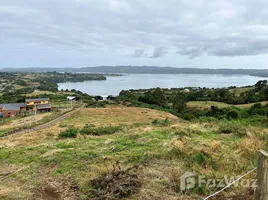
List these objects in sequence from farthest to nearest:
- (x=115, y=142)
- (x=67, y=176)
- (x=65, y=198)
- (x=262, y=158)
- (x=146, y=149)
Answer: (x=115, y=142) → (x=146, y=149) → (x=67, y=176) → (x=65, y=198) → (x=262, y=158)

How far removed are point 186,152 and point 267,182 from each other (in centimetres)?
309

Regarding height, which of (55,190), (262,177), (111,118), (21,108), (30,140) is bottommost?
(21,108)

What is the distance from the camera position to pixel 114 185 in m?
4.08

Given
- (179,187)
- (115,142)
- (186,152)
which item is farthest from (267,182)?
(115,142)

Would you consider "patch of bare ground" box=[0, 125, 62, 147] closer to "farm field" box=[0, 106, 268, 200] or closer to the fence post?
"farm field" box=[0, 106, 268, 200]

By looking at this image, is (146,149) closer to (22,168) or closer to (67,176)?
(67,176)

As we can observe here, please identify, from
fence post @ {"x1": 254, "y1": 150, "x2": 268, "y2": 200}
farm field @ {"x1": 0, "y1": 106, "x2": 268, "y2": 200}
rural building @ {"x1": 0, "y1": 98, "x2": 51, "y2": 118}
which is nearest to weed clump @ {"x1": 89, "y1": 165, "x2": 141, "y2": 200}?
farm field @ {"x1": 0, "y1": 106, "x2": 268, "y2": 200}

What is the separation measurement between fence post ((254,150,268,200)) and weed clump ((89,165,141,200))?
205 cm

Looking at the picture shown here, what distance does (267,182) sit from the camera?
8.55 ft

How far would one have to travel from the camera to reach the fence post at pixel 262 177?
2.57m

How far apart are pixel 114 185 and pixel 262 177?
95.2 inches

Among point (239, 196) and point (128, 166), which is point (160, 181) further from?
point (239, 196)

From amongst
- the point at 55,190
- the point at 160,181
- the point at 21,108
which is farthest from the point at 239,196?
the point at 21,108

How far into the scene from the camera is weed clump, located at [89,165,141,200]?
388cm
